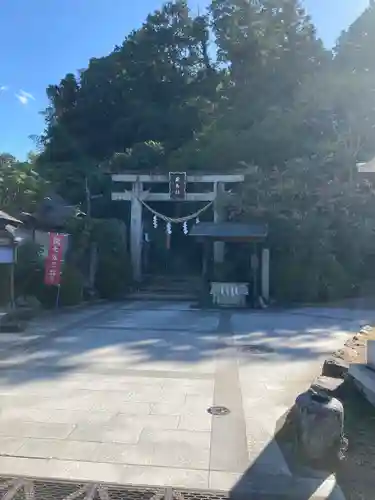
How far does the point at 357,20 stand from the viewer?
2894 centimetres

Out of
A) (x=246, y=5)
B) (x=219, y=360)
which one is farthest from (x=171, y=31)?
(x=219, y=360)

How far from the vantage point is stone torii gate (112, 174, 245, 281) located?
20703 millimetres

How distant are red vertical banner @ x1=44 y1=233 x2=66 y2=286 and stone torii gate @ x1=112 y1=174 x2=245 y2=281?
23.4 feet

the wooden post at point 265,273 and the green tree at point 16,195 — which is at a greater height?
the green tree at point 16,195

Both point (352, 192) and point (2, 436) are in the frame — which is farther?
point (352, 192)

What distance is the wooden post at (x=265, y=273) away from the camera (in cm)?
1794

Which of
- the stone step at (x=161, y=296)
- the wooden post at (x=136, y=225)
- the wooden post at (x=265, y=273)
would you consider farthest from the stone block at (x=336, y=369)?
the wooden post at (x=136, y=225)

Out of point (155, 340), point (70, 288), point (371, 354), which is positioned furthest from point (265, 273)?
point (371, 354)

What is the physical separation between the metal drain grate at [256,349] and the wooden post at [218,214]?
9992 mm

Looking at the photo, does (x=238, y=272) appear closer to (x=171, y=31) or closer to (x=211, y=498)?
(x=211, y=498)

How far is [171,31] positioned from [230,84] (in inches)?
249

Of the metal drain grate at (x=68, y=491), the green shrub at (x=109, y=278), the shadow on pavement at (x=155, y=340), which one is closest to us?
the metal drain grate at (x=68, y=491)

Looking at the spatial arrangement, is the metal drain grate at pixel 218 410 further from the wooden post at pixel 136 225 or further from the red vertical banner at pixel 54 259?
the wooden post at pixel 136 225

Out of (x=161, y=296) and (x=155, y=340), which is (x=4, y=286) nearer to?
(x=161, y=296)
